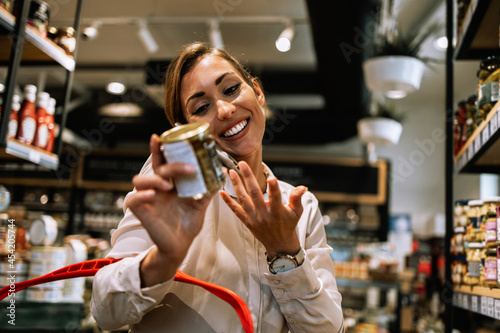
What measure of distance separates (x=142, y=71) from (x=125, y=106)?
98 cm

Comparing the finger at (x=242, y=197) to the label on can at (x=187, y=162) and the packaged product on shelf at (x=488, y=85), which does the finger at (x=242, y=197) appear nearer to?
the label on can at (x=187, y=162)

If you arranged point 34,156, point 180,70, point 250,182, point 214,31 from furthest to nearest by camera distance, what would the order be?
point 214,31 → point 34,156 → point 180,70 → point 250,182

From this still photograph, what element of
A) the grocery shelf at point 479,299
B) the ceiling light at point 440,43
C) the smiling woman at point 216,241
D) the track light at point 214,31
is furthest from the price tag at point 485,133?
the ceiling light at point 440,43

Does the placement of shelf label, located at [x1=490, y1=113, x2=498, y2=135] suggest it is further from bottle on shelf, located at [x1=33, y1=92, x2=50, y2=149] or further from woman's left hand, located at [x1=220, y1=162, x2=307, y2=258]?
bottle on shelf, located at [x1=33, y1=92, x2=50, y2=149]

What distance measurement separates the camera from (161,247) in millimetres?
903

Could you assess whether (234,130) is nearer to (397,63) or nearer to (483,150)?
(483,150)

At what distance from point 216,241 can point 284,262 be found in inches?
7.6

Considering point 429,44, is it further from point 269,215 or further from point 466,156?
point 269,215

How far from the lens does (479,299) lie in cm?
171

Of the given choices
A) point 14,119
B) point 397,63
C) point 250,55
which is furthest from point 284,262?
point 250,55

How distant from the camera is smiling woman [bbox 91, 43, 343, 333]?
91 centimetres

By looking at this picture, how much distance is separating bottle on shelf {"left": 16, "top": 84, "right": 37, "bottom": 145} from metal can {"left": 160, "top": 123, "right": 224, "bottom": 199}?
187cm

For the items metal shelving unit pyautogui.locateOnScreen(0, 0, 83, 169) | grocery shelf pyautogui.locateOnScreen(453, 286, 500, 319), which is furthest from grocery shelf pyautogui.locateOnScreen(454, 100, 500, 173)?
metal shelving unit pyautogui.locateOnScreen(0, 0, 83, 169)

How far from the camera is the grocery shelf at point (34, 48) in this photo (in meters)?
2.21
